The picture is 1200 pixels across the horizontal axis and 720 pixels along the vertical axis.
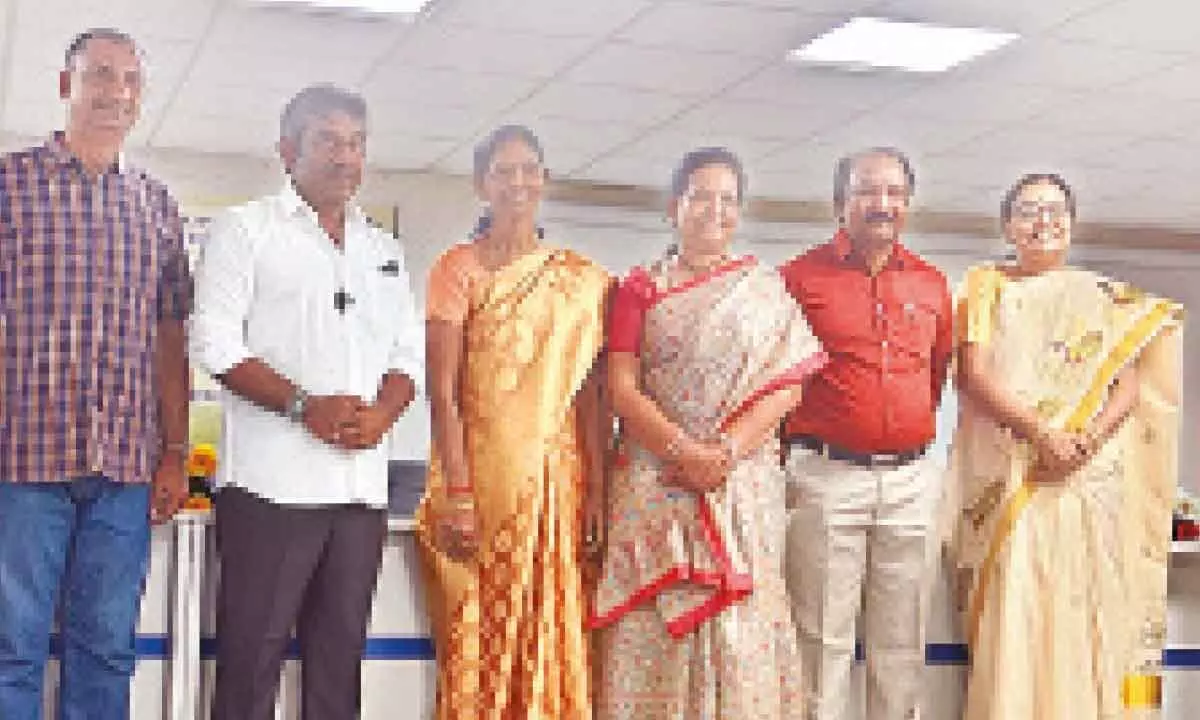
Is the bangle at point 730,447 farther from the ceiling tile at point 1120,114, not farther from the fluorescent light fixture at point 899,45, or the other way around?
the ceiling tile at point 1120,114

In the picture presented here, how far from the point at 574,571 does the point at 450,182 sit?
550 cm

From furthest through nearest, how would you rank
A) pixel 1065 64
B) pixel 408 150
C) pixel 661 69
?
pixel 408 150
pixel 661 69
pixel 1065 64

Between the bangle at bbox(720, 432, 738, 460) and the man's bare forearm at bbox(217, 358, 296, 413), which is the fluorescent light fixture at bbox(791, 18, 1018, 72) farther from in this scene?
the man's bare forearm at bbox(217, 358, 296, 413)

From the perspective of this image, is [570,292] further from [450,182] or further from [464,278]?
[450,182]

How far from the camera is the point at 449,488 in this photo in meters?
3.21

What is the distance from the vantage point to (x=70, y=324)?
281cm

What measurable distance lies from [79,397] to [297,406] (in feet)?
1.21

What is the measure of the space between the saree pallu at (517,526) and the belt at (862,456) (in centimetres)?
49

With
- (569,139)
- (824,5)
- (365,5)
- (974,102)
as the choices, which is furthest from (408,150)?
(824,5)

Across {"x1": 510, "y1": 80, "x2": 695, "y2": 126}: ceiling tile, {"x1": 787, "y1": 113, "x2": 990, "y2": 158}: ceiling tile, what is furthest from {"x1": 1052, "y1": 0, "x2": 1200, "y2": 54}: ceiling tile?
{"x1": 510, "y1": 80, "x2": 695, "y2": 126}: ceiling tile

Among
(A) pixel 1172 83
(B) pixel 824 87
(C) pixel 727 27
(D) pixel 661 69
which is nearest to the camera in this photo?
(C) pixel 727 27

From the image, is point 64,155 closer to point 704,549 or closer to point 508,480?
point 508,480

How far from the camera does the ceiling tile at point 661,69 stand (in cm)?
644

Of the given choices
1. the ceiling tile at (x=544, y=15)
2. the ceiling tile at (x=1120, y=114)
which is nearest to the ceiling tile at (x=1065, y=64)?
the ceiling tile at (x=1120, y=114)
